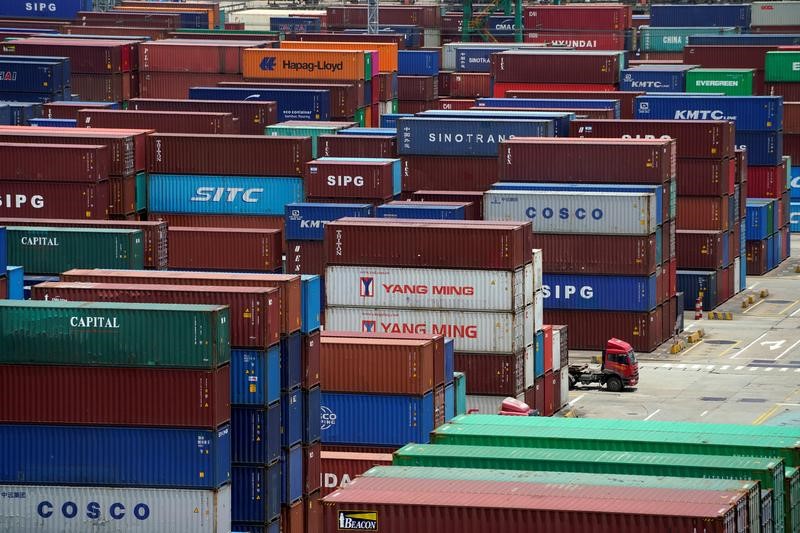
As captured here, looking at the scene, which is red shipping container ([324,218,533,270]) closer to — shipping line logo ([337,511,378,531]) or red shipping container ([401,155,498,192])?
red shipping container ([401,155,498,192])

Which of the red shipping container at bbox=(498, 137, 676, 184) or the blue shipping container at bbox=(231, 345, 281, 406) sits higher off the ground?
the red shipping container at bbox=(498, 137, 676, 184)

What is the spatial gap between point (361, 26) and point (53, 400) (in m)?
128

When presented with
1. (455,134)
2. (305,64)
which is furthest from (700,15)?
(455,134)

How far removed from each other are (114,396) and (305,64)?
69.1 metres

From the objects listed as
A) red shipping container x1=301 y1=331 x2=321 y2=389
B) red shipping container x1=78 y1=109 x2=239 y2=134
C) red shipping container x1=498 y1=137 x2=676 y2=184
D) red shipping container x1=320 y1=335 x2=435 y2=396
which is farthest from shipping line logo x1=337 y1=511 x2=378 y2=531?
red shipping container x1=78 y1=109 x2=239 y2=134

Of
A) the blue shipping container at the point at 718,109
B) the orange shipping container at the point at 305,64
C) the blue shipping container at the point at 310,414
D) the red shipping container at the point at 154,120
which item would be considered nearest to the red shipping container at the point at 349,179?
the red shipping container at the point at 154,120

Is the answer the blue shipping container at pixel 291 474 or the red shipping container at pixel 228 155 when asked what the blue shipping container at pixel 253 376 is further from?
the red shipping container at pixel 228 155

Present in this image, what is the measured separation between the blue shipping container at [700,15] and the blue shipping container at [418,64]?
137ft

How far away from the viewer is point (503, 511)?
43.5 meters

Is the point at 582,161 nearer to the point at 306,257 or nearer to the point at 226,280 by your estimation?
the point at 306,257

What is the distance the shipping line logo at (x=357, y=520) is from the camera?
4388 cm

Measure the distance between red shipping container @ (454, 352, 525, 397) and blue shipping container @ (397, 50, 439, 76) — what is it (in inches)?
2596

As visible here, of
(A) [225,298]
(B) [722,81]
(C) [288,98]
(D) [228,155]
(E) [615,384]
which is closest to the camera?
(A) [225,298]

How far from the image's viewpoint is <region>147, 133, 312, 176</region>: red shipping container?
90.7 m
